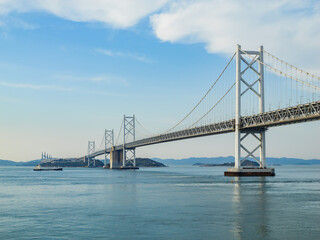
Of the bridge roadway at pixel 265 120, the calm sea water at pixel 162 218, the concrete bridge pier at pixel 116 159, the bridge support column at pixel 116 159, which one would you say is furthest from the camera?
the bridge support column at pixel 116 159

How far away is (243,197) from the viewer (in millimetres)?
33656

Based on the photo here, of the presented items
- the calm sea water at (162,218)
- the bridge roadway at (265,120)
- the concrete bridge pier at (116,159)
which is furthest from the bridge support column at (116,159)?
the calm sea water at (162,218)

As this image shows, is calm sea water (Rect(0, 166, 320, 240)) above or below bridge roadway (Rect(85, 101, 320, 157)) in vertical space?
below

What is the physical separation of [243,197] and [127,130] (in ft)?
379

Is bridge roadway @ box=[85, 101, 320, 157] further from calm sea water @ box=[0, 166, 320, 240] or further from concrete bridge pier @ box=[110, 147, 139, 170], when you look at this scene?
concrete bridge pier @ box=[110, 147, 139, 170]

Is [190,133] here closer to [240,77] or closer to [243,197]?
[240,77]

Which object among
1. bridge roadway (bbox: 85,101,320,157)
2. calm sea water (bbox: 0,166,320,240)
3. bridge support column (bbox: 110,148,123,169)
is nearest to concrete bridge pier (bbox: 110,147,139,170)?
bridge support column (bbox: 110,148,123,169)

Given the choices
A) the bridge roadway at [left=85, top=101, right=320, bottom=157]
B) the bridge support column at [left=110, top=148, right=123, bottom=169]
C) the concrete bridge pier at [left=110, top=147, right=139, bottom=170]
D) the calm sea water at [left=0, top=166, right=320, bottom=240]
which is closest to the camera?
the calm sea water at [left=0, top=166, right=320, bottom=240]

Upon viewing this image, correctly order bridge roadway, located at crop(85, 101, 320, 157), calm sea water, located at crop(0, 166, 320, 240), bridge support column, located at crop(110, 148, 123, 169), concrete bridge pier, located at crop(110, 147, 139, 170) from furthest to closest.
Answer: bridge support column, located at crop(110, 148, 123, 169), concrete bridge pier, located at crop(110, 147, 139, 170), bridge roadway, located at crop(85, 101, 320, 157), calm sea water, located at crop(0, 166, 320, 240)

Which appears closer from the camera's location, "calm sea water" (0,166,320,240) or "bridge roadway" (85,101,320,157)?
"calm sea water" (0,166,320,240)

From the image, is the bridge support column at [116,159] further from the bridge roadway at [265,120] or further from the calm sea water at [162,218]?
the calm sea water at [162,218]

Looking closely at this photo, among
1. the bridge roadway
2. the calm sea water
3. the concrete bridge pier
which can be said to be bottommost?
A: the calm sea water

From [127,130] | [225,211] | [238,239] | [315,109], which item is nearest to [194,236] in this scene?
[238,239]

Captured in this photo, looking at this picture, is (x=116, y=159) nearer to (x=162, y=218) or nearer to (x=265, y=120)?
(x=265, y=120)
